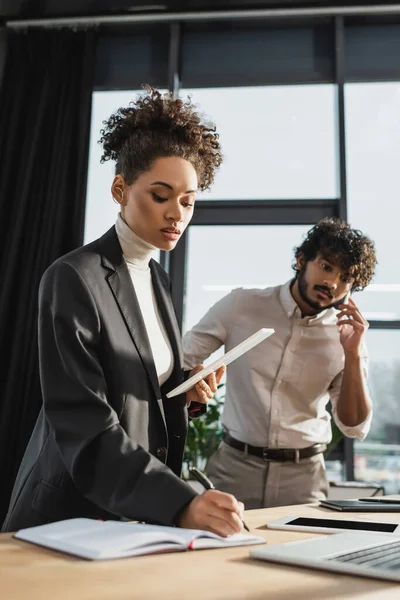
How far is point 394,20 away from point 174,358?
3482mm

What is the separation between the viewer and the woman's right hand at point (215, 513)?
920 millimetres

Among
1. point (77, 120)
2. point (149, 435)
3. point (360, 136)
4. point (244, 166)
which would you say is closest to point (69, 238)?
point (77, 120)

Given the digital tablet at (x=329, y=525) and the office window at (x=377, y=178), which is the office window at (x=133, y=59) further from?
the digital tablet at (x=329, y=525)

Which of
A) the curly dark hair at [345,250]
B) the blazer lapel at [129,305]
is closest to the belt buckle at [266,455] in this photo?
the curly dark hair at [345,250]

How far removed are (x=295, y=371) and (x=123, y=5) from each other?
2921 millimetres

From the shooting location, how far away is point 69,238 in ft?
12.3

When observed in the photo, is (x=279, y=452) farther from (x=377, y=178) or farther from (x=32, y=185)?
(x=32, y=185)

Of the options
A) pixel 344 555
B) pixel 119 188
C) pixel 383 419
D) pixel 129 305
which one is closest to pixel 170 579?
pixel 344 555

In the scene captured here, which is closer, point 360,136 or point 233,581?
point 233,581

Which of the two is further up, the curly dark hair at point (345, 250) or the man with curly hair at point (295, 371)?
the curly dark hair at point (345, 250)

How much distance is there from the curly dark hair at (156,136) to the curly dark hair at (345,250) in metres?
0.94

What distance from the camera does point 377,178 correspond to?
12.1 ft

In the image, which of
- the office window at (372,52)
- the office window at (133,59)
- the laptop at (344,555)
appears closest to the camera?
the laptop at (344,555)

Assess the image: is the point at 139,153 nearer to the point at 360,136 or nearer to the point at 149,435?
the point at 149,435
